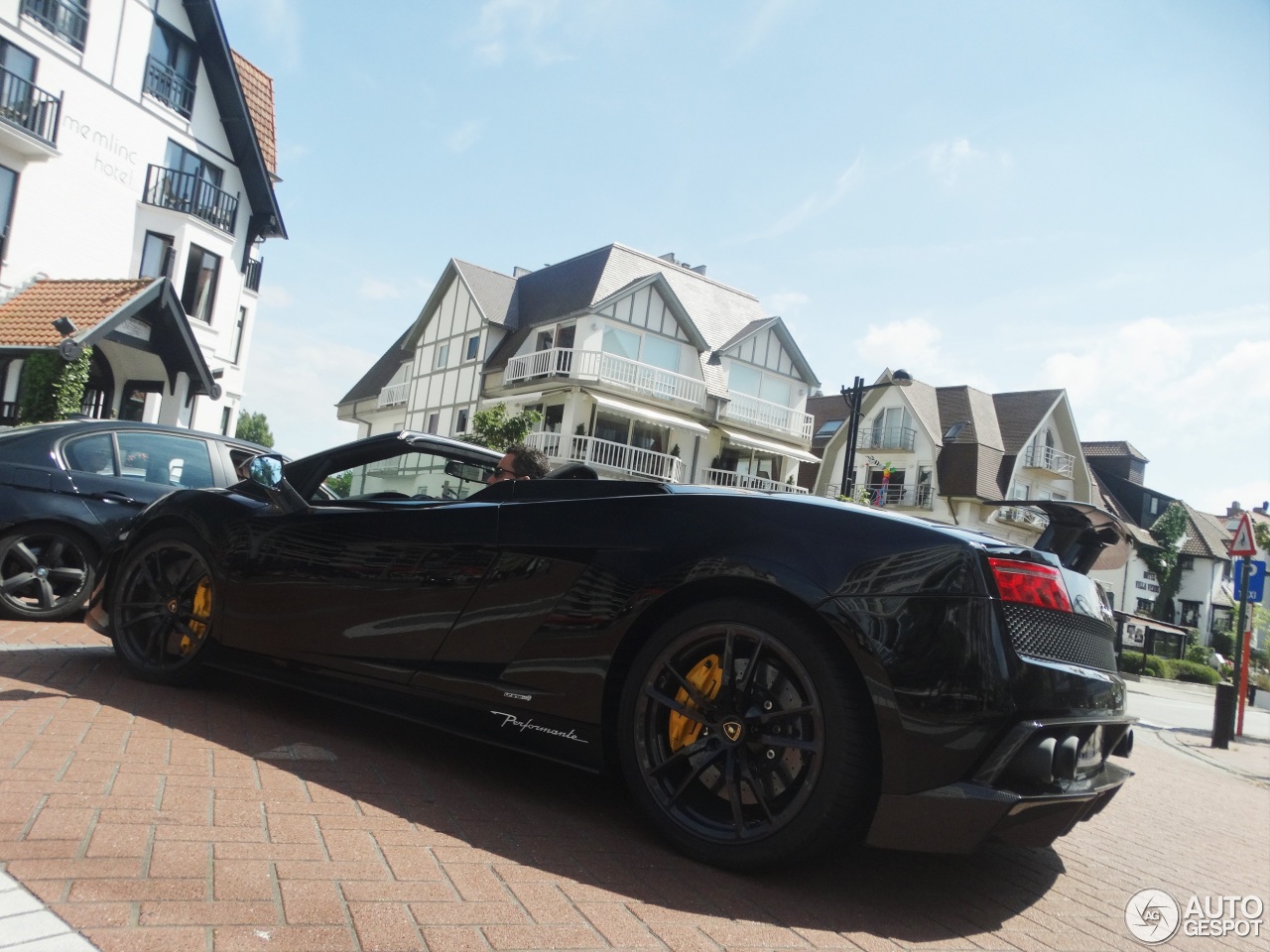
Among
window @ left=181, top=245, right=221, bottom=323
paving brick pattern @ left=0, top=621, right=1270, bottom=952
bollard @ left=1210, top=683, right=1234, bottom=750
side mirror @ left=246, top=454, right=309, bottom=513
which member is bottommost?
bollard @ left=1210, top=683, right=1234, bottom=750

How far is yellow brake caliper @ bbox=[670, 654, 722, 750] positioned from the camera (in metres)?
2.85

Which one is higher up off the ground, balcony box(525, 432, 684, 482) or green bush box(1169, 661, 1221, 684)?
balcony box(525, 432, 684, 482)

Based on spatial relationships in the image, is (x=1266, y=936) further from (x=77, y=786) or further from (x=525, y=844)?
(x=77, y=786)

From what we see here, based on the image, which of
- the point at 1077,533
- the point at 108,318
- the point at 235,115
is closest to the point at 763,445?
the point at 235,115

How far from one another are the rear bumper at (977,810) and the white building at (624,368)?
1250 inches

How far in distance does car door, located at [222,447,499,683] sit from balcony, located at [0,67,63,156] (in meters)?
19.6

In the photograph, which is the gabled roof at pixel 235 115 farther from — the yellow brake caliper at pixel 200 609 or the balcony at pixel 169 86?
the yellow brake caliper at pixel 200 609

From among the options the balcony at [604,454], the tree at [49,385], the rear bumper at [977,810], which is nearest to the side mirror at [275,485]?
the rear bumper at [977,810]

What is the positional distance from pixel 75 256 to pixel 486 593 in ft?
73.0

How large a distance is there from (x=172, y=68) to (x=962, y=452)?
34401mm

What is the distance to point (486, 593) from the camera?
3.29m

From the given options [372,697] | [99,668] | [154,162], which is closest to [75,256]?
[154,162]

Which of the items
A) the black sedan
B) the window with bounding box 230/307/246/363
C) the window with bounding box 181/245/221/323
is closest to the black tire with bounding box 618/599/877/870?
the black sedan

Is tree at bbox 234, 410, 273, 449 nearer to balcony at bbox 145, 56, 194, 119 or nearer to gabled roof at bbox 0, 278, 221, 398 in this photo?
balcony at bbox 145, 56, 194, 119
